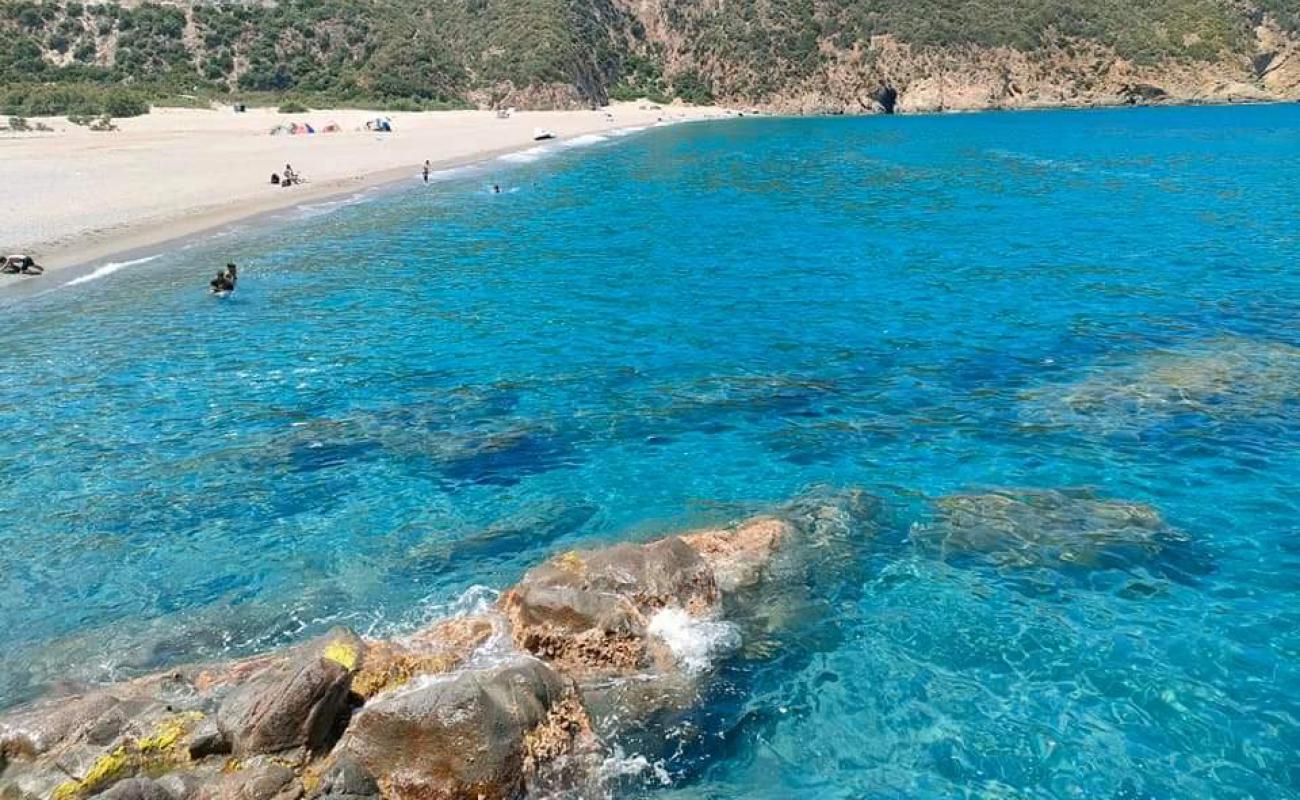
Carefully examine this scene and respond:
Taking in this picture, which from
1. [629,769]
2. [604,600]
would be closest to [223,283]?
[604,600]

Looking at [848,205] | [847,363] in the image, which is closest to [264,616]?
[847,363]

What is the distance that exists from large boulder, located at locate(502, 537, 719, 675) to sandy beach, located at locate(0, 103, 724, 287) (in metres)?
27.8

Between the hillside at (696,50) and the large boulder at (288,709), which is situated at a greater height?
the hillside at (696,50)

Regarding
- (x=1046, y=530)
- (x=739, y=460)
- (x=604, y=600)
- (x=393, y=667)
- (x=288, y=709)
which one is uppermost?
(x=288, y=709)

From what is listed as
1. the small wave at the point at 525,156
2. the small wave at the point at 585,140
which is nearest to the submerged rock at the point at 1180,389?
the small wave at the point at 525,156

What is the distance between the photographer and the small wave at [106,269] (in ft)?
103

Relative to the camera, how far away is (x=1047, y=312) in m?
26.7

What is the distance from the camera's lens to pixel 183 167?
55.4 metres

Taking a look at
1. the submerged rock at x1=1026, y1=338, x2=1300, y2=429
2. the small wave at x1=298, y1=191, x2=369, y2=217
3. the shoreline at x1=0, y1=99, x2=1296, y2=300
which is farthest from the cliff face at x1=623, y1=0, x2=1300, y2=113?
the submerged rock at x1=1026, y1=338, x2=1300, y2=429

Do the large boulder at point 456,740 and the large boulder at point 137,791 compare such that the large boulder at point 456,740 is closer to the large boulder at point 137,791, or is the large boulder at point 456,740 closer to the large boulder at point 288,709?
the large boulder at point 288,709

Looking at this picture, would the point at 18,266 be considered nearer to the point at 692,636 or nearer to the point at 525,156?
the point at 692,636

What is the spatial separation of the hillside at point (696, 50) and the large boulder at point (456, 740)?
112726mm

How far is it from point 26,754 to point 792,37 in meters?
168

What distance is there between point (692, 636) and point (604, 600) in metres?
1.20
